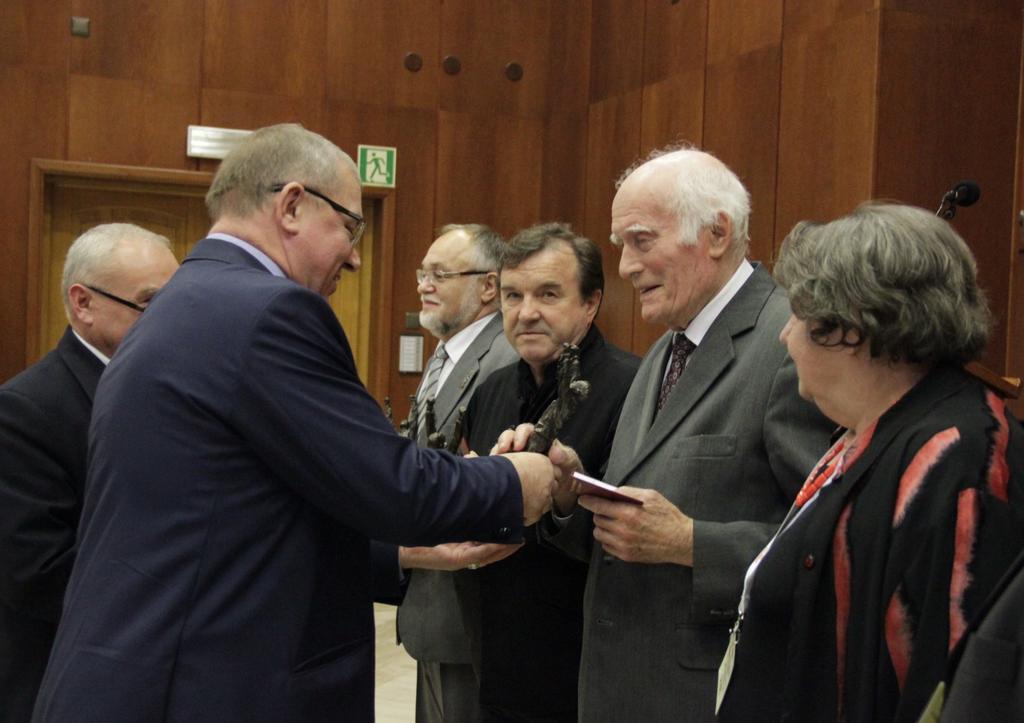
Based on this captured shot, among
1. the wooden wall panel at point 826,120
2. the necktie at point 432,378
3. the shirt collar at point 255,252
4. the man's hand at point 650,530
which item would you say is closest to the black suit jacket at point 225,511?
the shirt collar at point 255,252

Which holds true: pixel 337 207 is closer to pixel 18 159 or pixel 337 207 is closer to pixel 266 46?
pixel 18 159

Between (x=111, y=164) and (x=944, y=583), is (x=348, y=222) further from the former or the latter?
(x=111, y=164)

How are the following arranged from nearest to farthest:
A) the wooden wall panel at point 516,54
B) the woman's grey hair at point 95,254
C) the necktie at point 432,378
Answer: the woman's grey hair at point 95,254, the necktie at point 432,378, the wooden wall panel at point 516,54

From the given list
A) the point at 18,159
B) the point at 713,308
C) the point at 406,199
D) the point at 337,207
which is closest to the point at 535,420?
the point at 713,308

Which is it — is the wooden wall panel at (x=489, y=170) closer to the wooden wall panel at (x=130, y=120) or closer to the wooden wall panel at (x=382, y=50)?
the wooden wall panel at (x=382, y=50)

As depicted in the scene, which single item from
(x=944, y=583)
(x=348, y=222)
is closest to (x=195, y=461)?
(x=348, y=222)

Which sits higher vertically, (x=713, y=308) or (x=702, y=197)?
(x=702, y=197)

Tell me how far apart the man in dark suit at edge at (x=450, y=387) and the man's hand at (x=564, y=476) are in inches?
9.0

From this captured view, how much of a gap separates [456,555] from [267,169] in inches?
39.2

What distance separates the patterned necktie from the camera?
8.32 feet

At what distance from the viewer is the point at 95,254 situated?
9.60 feet

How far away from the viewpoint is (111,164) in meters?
7.01

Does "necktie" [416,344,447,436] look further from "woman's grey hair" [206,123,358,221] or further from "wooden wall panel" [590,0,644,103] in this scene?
"wooden wall panel" [590,0,644,103]

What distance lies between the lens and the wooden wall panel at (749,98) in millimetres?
5738
